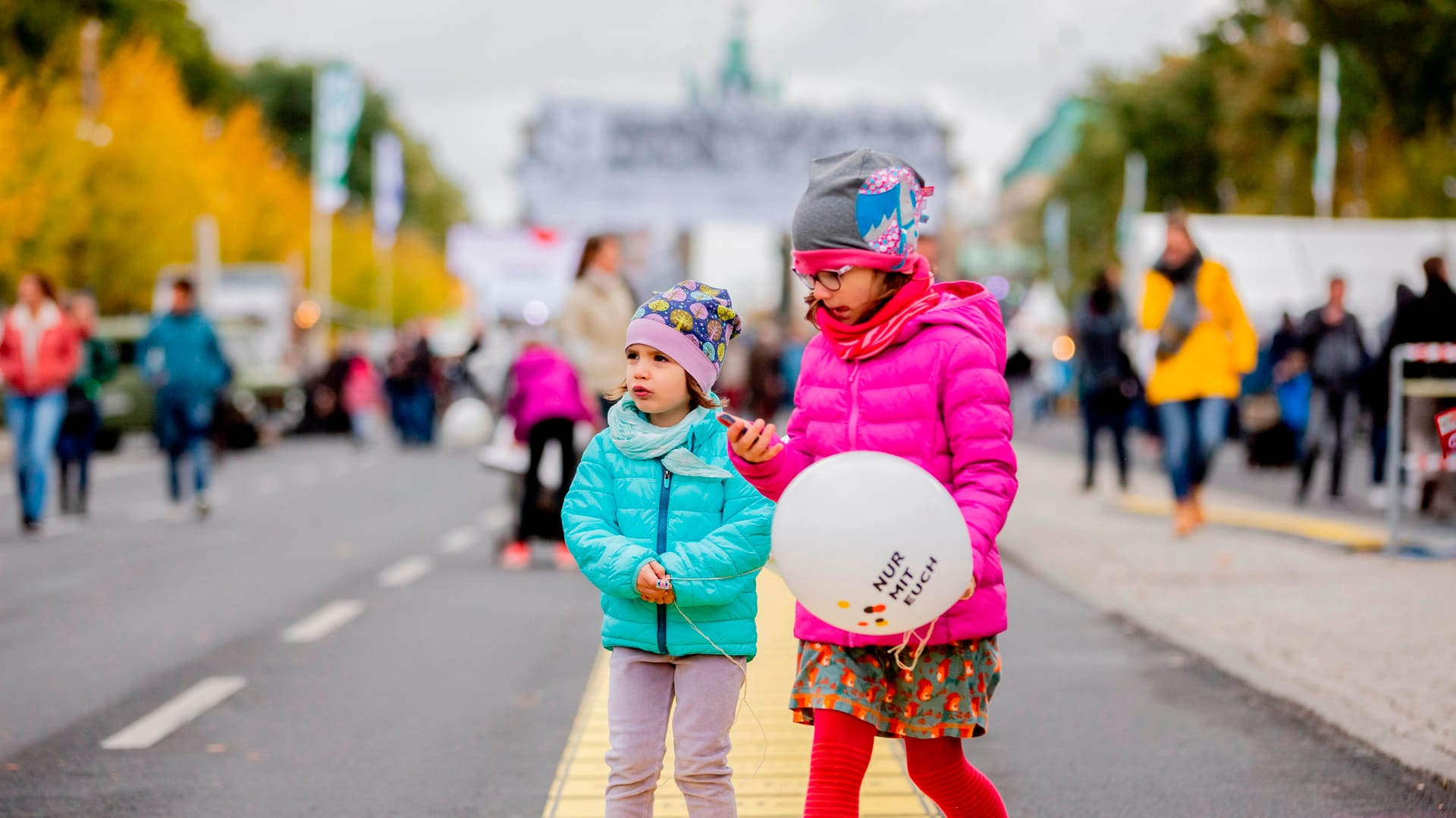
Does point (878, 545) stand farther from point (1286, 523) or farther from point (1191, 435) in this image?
point (1286, 523)

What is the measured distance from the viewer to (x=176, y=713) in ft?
21.3

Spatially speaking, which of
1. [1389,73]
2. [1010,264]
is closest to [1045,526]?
[1389,73]

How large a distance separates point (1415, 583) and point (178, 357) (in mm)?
9810

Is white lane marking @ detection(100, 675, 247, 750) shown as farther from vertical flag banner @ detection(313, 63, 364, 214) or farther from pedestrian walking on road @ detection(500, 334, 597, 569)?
vertical flag banner @ detection(313, 63, 364, 214)

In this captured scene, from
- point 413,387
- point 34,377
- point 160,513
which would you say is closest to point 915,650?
point 34,377

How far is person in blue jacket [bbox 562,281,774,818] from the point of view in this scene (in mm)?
3850

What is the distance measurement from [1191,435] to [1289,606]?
9.81 ft

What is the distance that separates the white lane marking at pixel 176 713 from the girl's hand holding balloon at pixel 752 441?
10.6 feet

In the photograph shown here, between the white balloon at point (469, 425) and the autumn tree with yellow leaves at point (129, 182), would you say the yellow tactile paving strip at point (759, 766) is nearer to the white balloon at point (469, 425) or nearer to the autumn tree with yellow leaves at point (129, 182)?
the white balloon at point (469, 425)

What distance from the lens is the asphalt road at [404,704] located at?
17.1 feet

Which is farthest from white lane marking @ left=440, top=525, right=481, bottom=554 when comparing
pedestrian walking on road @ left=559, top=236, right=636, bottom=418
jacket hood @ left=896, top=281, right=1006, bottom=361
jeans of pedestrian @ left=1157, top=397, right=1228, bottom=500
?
jacket hood @ left=896, top=281, right=1006, bottom=361

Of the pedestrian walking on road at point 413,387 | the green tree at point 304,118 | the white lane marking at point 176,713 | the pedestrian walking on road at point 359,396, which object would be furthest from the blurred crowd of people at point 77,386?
the green tree at point 304,118

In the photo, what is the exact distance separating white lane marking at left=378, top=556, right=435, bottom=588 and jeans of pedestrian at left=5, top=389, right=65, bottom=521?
3.38 m

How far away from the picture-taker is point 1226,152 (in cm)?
5241
